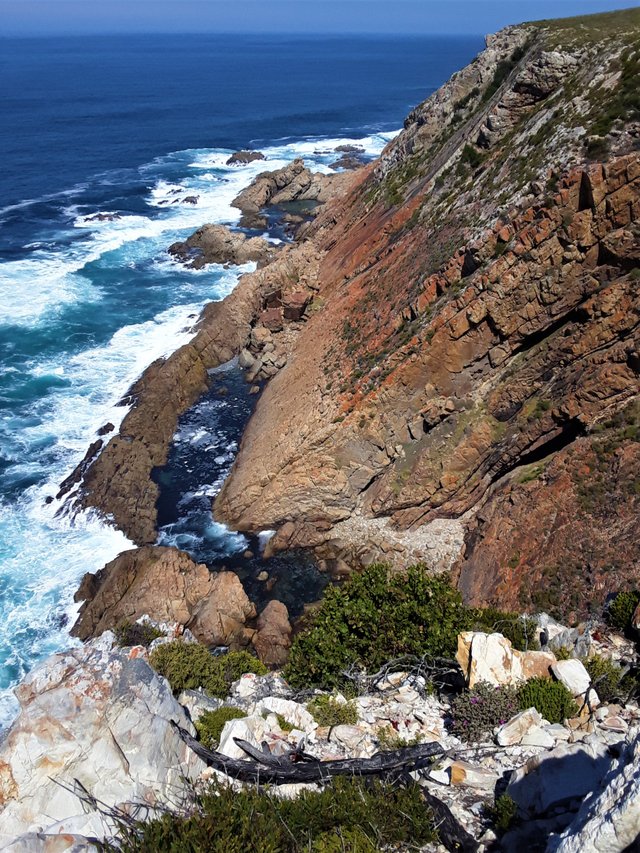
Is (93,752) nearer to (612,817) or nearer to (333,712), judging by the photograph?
(333,712)

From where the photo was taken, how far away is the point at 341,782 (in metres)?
11.1

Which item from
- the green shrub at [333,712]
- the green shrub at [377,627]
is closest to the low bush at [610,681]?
the green shrub at [377,627]

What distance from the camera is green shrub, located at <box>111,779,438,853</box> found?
9477 mm

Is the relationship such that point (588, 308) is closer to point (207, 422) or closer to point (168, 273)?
point (207, 422)

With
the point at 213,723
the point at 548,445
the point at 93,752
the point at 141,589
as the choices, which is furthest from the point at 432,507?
the point at 93,752

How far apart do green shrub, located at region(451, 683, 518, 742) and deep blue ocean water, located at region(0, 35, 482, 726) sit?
2248 centimetres

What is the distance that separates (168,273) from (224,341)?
20.6 meters

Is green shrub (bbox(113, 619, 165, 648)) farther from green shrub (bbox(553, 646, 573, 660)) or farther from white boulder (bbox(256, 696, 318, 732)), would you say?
green shrub (bbox(553, 646, 573, 660))

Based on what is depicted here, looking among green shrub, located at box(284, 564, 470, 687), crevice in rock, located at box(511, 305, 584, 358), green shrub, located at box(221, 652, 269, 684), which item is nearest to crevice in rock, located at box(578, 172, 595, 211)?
crevice in rock, located at box(511, 305, 584, 358)

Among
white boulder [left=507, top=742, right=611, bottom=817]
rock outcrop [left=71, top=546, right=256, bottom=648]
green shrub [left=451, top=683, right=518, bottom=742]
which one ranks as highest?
white boulder [left=507, top=742, right=611, bottom=817]

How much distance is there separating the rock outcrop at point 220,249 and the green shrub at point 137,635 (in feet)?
159

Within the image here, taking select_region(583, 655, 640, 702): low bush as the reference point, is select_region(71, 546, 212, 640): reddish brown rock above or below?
below

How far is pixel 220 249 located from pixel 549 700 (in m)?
64.2

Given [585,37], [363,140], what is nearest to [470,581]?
[585,37]
